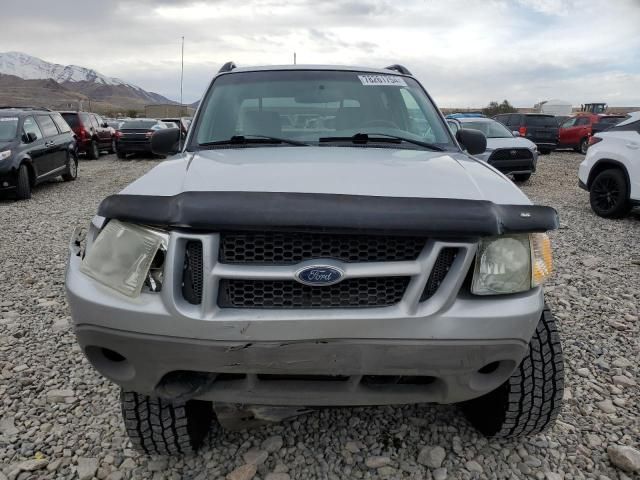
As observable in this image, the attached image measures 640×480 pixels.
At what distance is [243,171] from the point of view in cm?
206

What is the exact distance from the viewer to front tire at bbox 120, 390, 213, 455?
2.14 metres

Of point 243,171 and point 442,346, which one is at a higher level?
point 243,171

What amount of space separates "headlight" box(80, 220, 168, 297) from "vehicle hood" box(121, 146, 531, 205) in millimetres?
180

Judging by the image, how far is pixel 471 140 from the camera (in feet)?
10.9

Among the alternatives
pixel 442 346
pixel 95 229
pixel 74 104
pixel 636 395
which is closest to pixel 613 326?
pixel 636 395

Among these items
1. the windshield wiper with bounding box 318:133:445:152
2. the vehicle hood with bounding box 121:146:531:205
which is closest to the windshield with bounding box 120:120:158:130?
the windshield wiper with bounding box 318:133:445:152

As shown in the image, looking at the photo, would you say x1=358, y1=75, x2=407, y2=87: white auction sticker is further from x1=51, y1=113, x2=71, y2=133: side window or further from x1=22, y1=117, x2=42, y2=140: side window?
x1=51, y1=113, x2=71, y2=133: side window

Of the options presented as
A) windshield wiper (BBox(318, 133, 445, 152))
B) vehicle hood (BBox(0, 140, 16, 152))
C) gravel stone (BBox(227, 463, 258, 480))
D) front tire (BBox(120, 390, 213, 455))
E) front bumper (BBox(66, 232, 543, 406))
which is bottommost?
gravel stone (BBox(227, 463, 258, 480))

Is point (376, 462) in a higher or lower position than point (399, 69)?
lower

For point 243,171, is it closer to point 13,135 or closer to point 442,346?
point 442,346

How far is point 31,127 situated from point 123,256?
1004 centimetres

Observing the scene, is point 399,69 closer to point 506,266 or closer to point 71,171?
point 506,266

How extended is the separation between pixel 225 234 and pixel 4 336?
2.81m

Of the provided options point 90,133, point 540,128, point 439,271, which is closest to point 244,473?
point 439,271
